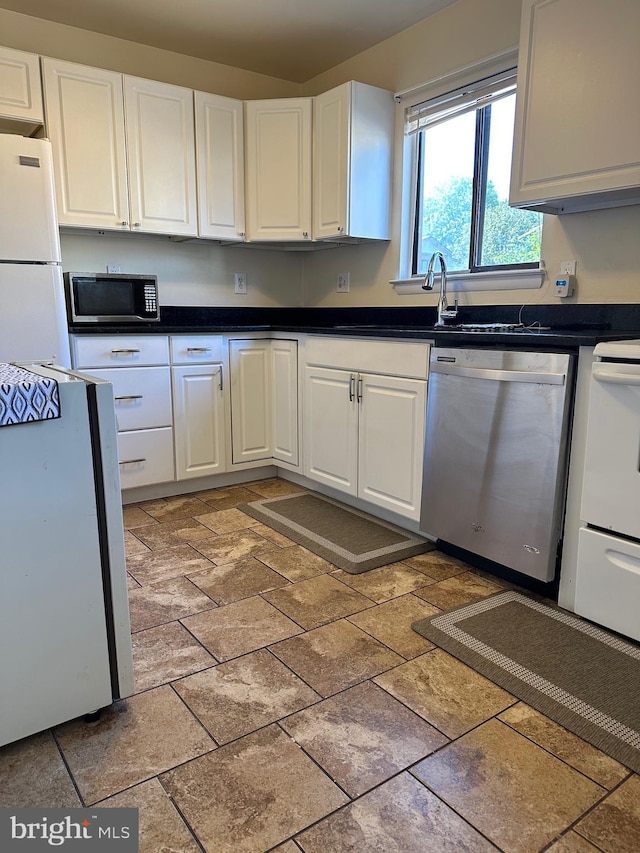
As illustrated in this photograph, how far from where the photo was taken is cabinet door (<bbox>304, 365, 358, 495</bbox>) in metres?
2.84

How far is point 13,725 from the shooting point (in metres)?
1.31

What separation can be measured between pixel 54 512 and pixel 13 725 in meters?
0.49

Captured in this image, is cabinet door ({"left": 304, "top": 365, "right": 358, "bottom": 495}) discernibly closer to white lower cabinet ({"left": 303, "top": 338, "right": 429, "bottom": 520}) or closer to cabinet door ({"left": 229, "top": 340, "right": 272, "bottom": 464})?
white lower cabinet ({"left": 303, "top": 338, "right": 429, "bottom": 520})

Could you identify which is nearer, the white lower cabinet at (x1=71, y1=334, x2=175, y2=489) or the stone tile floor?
the stone tile floor

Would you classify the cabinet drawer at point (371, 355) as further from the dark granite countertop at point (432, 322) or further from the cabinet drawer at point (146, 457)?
the cabinet drawer at point (146, 457)

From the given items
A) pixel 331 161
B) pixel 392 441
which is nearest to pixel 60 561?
pixel 392 441

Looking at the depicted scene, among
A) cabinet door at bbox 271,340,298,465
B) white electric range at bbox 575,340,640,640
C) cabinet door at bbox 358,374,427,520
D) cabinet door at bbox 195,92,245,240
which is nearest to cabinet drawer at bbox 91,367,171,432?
cabinet door at bbox 271,340,298,465

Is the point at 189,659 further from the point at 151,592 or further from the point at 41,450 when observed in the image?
the point at 41,450

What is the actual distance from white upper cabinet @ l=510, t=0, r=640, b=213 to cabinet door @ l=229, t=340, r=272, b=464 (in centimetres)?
163

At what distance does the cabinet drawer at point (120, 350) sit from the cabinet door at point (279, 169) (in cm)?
100

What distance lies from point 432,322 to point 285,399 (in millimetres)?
919

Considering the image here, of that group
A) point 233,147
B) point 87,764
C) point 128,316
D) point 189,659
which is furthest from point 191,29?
point 87,764

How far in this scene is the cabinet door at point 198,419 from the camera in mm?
3143

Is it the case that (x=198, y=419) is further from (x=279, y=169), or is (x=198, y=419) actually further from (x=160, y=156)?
(x=279, y=169)
